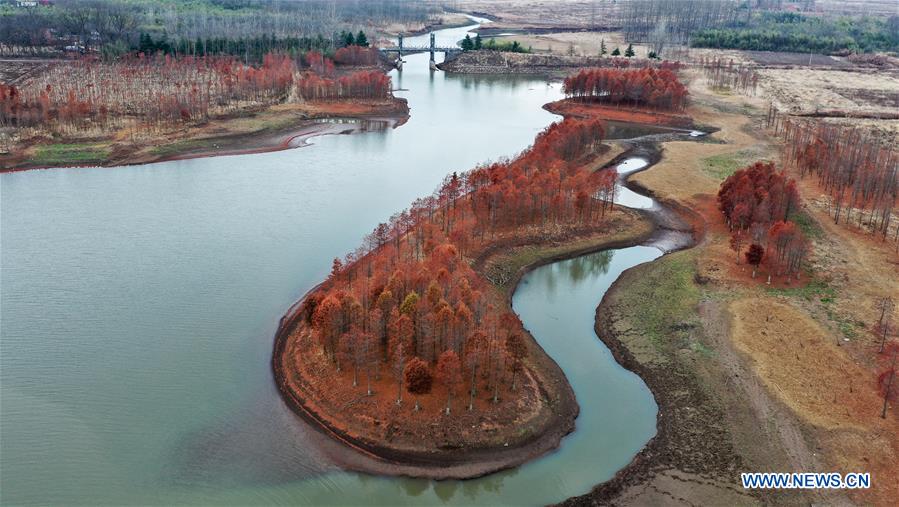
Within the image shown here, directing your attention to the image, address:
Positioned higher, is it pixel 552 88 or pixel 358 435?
pixel 552 88

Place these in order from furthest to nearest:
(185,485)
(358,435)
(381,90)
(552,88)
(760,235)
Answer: (552,88) → (381,90) → (760,235) → (358,435) → (185,485)

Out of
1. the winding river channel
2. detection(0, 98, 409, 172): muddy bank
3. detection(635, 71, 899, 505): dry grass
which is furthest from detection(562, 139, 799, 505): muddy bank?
detection(0, 98, 409, 172): muddy bank

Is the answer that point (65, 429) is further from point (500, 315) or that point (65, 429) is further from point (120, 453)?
point (500, 315)

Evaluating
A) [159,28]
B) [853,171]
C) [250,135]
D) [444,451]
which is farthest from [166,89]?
[853,171]

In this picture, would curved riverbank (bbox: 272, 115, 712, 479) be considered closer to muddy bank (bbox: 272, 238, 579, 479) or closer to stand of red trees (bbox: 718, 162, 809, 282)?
muddy bank (bbox: 272, 238, 579, 479)

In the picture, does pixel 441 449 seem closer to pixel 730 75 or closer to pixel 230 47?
pixel 230 47

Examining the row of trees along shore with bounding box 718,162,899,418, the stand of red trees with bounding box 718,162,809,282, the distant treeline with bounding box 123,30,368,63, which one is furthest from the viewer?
the distant treeline with bounding box 123,30,368,63

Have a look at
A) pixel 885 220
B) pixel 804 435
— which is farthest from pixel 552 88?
pixel 804 435
